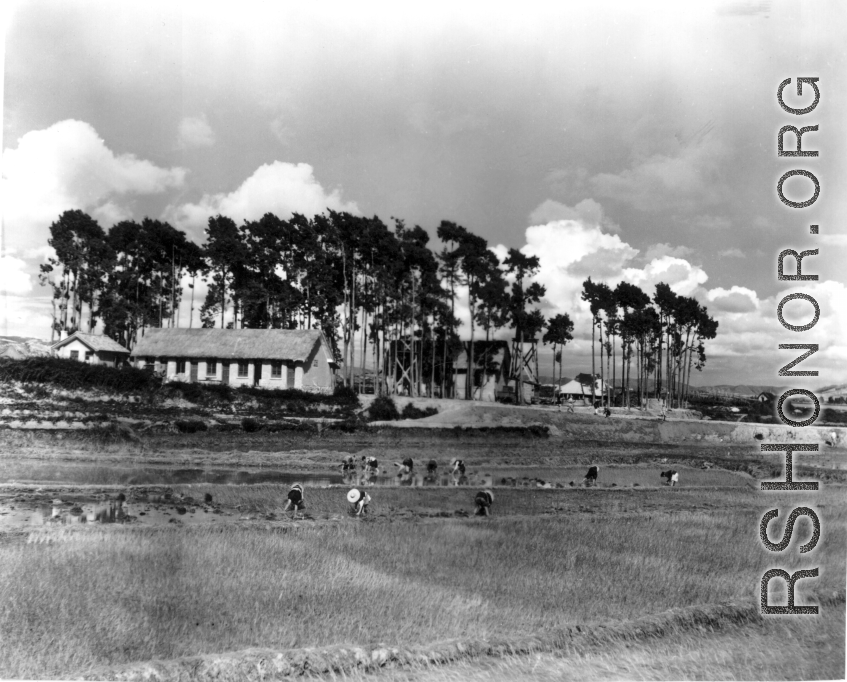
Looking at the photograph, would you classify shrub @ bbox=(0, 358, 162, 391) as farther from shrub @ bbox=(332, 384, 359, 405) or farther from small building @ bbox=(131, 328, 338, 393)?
shrub @ bbox=(332, 384, 359, 405)

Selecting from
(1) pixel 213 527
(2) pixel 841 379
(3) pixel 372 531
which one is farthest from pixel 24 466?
(2) pixel 841 379

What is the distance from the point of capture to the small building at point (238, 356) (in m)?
12.2

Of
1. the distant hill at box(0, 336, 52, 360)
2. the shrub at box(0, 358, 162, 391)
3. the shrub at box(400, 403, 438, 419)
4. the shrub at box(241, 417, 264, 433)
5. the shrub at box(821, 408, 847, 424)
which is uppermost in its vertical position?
the distant hill at box(0, 336, 52, 360)

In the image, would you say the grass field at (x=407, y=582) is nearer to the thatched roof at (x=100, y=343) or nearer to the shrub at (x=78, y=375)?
the shrub at (x=78, y=375)

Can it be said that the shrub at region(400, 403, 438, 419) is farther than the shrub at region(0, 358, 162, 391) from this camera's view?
Yes

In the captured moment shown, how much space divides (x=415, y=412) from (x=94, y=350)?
6.83 meters

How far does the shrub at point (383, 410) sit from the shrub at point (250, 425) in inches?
99.6

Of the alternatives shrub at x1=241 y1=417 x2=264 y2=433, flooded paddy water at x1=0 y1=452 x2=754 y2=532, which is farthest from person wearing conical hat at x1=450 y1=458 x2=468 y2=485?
shrub at x1=241 y1=417 x2=264 y2=433

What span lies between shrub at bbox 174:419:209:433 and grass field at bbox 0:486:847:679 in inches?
210

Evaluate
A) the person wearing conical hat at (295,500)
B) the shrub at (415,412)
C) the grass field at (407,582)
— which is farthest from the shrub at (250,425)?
the person wearing conical hat at (295,500)

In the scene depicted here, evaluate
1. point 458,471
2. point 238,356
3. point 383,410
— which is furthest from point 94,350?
point 458,471

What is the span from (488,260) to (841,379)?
16.0 ft

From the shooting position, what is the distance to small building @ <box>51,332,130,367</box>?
11625 mm

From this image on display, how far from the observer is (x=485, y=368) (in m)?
10.8
